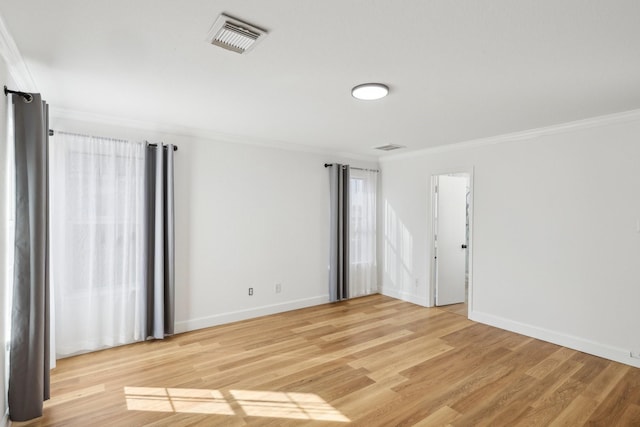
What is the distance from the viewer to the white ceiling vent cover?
1.74 m

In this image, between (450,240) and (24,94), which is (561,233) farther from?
(24,94)

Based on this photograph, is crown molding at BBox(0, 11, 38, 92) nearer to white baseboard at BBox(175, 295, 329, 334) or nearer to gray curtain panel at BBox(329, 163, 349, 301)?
white baseboard at BBox(175, 295, 329, 334)

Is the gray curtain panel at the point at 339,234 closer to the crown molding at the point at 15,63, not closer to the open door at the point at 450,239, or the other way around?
the open door at the point at 450,239

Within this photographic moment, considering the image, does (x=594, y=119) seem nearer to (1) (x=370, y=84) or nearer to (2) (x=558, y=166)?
(2) (x=558, y=166)

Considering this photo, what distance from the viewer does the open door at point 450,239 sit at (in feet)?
16.9

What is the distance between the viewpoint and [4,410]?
2127mm

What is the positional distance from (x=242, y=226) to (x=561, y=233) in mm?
3797

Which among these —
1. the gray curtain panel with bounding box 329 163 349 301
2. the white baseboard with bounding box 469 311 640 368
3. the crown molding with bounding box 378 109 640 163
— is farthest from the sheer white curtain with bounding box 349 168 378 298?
the white baseboard with bounding box 469 311 640 368

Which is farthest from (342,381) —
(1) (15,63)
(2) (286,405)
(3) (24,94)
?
(1) (15,63)

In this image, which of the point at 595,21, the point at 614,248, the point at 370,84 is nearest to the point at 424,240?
the point at 614,248

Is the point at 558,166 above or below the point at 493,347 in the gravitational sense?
above

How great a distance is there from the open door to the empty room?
5 cm

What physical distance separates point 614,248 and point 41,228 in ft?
16.3

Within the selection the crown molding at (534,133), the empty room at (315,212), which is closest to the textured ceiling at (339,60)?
the empty room at (315,212)
